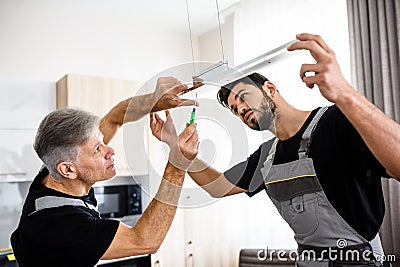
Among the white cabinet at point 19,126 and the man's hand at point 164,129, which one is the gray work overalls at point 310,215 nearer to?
the man's hand at point 164,129

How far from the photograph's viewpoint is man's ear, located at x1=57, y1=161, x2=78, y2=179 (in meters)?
1.35

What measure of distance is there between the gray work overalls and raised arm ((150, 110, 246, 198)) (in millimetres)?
132

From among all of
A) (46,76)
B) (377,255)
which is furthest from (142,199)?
(377,255)

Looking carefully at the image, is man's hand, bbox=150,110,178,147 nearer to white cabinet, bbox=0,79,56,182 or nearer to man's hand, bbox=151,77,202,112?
man's hand, bbox=151,77,202,112

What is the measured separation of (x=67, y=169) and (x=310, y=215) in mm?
737

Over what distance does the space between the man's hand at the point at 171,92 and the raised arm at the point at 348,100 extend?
27cm

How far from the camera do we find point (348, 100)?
3.00 ft

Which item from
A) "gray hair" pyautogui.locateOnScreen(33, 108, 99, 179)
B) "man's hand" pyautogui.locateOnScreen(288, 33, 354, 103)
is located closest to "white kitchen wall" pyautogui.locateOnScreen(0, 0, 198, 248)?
"gray hair" pyautogui.locateOnScreen(33, 108, 99, 179)

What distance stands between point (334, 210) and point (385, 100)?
4.08 feet

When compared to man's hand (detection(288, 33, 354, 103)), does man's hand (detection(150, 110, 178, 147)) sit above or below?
below

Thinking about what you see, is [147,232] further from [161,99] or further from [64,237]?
[161,99]

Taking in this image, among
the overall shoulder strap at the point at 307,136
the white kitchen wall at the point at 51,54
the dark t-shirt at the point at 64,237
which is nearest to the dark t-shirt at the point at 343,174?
the overall shoulder strap at the point at 307,136

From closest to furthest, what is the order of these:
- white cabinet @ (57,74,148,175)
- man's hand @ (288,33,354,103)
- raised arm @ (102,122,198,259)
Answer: man's hand @ (288,33,354,103), raised arm @ (102,122,198,259), white cabinet @ (57,74,148,175)

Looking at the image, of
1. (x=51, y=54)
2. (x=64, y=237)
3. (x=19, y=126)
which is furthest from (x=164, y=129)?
(x=51, y=54)
